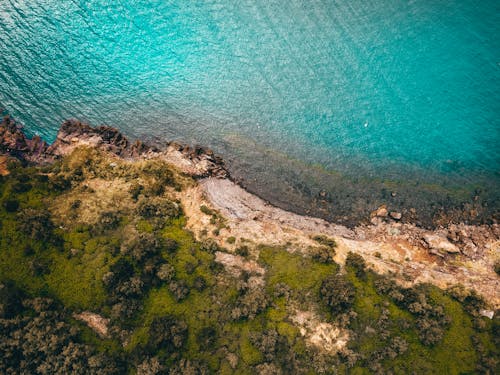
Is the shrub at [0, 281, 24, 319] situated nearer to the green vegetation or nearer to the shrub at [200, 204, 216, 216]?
the green vegetation

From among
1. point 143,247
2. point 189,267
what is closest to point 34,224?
point 143,247

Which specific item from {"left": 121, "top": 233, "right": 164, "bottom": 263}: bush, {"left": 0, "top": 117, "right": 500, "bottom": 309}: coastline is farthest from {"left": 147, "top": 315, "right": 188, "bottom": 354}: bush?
{"left": 0, "top": 117, "right": 500, "bottom": 309}: coastline

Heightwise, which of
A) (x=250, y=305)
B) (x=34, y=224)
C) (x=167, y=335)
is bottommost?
(x=250, y=305)

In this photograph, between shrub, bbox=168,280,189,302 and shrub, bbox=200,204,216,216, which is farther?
shrub, bbox=200,204,216,216

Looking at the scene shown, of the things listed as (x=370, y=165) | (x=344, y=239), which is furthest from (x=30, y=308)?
(x=370, y=165)

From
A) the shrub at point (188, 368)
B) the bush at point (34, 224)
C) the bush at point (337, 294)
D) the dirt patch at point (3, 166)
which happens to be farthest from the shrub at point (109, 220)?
the bush at point (337, 294)

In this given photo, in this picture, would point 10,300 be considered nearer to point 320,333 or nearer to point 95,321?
point 95,321
